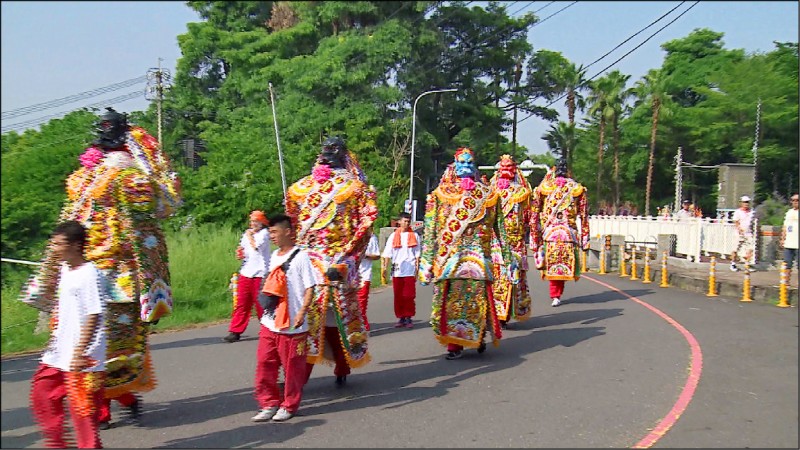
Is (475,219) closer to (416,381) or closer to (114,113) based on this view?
(416,381)

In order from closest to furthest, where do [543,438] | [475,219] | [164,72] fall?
[543,438]
[475,219]
[164,72]

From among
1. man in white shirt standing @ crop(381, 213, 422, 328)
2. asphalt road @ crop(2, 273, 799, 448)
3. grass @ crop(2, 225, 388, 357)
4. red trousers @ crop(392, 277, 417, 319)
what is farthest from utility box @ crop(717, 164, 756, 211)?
red trousers @ crop(392, 277, 417, 319)

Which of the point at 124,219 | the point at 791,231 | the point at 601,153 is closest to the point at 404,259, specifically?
the point at 124,219

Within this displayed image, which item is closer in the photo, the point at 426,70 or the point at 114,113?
the point at 114,113

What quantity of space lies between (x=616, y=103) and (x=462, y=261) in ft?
91.3

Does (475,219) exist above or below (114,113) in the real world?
below

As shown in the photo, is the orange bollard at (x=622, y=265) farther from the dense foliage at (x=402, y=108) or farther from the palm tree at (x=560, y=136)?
the palm tree at (x=560, y=136)

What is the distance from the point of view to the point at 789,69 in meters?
22.5

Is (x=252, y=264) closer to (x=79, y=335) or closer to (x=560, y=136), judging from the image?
(x=79, y=335)

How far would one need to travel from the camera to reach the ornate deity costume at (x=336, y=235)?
682 centimetres

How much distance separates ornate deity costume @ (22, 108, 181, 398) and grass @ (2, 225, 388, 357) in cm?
377

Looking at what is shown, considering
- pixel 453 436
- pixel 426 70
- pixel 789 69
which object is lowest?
pixel 453 436

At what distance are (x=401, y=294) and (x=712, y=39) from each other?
16.1 m

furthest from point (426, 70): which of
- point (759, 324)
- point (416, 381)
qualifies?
point (416, 381)
